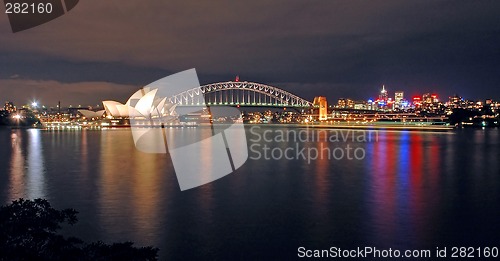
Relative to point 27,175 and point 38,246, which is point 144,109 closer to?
point 27,175

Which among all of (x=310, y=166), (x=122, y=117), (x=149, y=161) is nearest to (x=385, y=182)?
(x=310, y=166)

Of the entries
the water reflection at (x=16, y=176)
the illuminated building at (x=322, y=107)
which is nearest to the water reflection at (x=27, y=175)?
the water reflection at (x=16, y=176)

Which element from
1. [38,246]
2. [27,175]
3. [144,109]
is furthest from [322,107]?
[38,246]

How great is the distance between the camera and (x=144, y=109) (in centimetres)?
6950

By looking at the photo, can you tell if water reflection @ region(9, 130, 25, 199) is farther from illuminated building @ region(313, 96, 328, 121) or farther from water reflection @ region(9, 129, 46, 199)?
illuminated building @ region(313, 96, 328, 121)

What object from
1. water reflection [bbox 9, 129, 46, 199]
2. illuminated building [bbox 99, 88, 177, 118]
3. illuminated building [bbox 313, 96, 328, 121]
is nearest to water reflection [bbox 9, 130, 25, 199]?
water reflection [bbox 9, 129, 46, 199]

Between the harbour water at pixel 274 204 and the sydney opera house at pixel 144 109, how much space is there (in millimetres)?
47627

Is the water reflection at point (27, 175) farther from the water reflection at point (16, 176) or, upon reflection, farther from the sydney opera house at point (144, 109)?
the sydney opera house at point (144, 109)

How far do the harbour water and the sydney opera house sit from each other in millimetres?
47627

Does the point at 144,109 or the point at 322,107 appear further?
the point at 322,107

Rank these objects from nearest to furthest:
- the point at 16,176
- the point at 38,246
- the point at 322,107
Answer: the point at 38,246 → the point at 16,176 → the point at 322,107

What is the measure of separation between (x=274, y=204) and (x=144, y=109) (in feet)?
197

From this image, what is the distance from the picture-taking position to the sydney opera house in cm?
6794

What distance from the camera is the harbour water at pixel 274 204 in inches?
317
